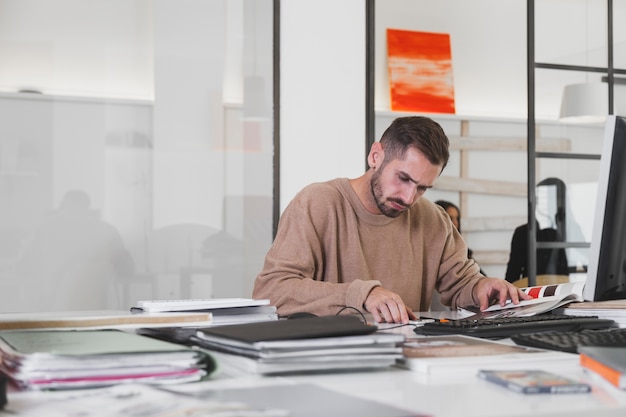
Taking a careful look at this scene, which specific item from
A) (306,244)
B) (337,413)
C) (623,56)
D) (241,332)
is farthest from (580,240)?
(337,413)

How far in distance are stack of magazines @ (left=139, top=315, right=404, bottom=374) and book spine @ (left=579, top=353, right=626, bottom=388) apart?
0.89ft

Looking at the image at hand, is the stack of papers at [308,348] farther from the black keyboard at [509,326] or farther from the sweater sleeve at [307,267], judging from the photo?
the sweater sleeve at [307,267]

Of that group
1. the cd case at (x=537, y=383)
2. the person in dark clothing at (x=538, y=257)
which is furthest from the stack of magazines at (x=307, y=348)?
the person in dark clothing at (x=538, y=257)

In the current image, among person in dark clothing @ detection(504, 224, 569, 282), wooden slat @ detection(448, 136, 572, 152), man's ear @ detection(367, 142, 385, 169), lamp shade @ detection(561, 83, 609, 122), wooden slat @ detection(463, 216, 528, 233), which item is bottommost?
person in dark clothing @ detection(504, 224, 569, 282)

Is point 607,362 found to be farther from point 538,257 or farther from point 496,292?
point 538,257

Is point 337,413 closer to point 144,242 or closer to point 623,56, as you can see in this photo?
point 144,242

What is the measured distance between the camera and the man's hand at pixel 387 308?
2.10 meters

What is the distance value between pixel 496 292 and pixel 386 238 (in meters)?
0.43

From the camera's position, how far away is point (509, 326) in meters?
1.77

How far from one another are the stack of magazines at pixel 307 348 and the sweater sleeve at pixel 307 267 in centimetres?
91

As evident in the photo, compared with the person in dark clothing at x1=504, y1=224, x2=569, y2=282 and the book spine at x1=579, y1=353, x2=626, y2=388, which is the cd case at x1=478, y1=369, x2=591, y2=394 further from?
the person in dark clothing at x1=504, y1=224, x2=569, y2=282

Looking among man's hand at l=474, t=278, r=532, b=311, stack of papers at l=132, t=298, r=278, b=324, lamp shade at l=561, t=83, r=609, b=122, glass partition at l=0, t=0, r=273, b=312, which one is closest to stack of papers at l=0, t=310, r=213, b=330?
stack of papers at l=132, t=298, r=278, b=324

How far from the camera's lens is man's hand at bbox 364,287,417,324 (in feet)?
6.88

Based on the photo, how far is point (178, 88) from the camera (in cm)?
399
